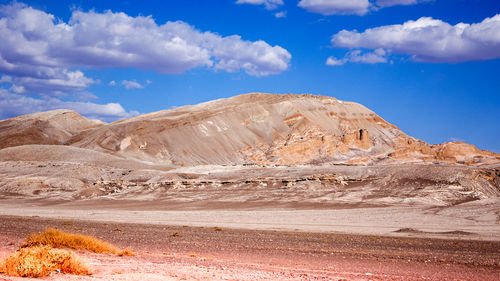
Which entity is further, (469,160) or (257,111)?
(257,111)

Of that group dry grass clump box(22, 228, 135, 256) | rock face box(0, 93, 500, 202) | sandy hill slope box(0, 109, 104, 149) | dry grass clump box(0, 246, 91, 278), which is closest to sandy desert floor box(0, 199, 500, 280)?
dry grass clump box(0, 246, 91, 278)

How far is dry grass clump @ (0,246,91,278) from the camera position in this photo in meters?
9.16

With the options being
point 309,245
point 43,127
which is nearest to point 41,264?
point 309,245

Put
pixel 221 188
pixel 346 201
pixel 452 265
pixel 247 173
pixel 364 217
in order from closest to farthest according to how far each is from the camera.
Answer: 1. pixel 452 265
2. pixel 364 217
3. pixel 346 201
4. pixel 221 188
5. pixel 247 173

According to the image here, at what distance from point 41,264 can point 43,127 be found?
104 meters

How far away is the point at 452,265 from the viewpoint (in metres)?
14.8

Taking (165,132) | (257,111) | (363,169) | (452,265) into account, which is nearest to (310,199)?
(363,169)

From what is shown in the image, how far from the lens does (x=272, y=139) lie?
316ft

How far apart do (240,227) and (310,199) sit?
17045 millimetres

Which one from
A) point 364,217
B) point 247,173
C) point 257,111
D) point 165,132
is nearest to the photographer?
point 364,217

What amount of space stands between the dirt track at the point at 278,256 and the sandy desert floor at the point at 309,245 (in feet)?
0.09

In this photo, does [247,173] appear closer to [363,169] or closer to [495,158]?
[363,169]

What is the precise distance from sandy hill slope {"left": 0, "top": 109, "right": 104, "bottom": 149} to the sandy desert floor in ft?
230

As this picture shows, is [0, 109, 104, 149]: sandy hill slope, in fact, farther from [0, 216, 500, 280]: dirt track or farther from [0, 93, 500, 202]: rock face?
[0, 216, 500, 280]: dirt track
